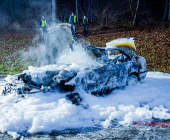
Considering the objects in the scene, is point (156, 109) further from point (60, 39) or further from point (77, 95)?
point (60, 39)

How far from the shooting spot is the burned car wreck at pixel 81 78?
448 cm

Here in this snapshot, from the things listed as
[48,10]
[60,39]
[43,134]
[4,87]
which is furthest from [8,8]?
[43,134]

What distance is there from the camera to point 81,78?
4730 mm

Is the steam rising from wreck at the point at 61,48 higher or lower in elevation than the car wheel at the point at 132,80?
higher

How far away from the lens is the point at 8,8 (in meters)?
27.7

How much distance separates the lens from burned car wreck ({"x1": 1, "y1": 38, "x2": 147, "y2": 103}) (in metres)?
4.48

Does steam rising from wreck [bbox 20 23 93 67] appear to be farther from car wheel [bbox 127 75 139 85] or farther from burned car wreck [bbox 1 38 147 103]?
car wheel [bbox 127 75 139 85]

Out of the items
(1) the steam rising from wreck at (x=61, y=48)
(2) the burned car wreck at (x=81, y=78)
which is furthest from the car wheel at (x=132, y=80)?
Answer: (1) the steam rising from wreck at (x=61, y=48)

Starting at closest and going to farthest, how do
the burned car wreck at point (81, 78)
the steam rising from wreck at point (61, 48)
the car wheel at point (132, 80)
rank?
the burned car wreck at point (81, 78) → the steam rising from wreck at point (61, 48) → the car wheel at point (132, 80)

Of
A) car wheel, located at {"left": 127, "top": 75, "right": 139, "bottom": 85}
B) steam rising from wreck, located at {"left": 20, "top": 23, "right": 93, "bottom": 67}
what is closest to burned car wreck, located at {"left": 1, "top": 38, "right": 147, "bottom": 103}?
car wheel, located at {"left": 127, "top": 75, "right": 139, "bottom": 85}

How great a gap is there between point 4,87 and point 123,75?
143 inches

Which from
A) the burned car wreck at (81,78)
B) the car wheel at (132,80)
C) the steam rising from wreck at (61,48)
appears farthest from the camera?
the car wheel at (132,80)

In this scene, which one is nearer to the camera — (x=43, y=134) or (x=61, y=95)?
(x=43, y=134)

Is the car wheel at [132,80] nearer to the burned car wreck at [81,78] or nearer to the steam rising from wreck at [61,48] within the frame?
the burned car wreck at [81,78]
